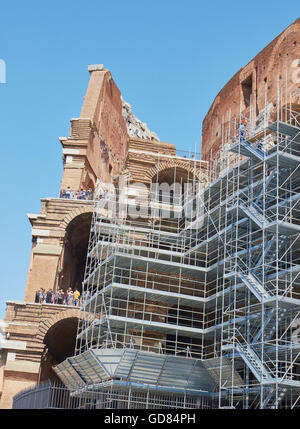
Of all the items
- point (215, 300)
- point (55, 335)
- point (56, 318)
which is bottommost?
point (55, 335)

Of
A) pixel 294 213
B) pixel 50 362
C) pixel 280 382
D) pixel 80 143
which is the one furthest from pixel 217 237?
pixel 80 143

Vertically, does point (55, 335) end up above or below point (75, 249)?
below

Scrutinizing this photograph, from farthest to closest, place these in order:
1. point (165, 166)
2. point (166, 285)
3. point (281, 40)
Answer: point (165, 166) → point (281, 40) → point (166, 285)

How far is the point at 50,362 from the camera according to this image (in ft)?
87.7

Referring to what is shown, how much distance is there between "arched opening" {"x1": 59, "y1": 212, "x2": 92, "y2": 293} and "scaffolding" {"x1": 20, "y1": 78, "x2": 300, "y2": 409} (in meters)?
3.14

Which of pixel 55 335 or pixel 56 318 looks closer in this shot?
pixel 56 318

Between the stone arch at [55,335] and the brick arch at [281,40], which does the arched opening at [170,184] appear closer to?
the brick arch at [281,40]

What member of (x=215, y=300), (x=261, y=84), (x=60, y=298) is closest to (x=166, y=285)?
(x=215, y=300)

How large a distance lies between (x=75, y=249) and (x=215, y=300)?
1000cm

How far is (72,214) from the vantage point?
28.3m

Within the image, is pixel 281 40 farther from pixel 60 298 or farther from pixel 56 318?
pixel 56 318

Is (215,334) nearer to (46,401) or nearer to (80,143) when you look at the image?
(46,401)

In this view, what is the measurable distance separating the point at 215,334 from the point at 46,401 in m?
5.92

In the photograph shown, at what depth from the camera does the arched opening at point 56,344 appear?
1007 inches
